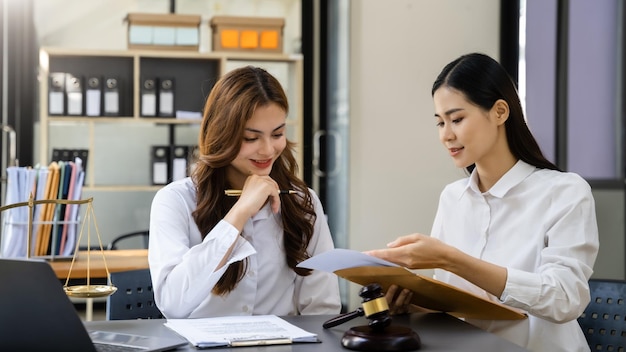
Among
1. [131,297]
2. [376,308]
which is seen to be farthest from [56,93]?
[376,308]

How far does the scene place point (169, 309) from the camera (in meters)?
1.87

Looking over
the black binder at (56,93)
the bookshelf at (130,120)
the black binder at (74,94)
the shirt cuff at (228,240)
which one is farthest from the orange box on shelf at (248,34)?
the shirt cuff at (228,240)

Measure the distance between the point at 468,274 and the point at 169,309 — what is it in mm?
682

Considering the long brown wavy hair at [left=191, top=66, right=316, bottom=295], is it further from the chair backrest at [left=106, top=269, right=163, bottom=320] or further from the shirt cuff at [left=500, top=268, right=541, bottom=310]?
the shirt cuff at [left=500, top=268, right=541, bottom=310]

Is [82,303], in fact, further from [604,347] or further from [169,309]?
[604,347]

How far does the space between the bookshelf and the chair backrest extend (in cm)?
335

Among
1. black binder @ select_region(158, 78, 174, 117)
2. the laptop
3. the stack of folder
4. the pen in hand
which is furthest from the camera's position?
black binder @ select_region(158, 78, 174, 117)

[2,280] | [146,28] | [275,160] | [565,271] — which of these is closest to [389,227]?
[146,28]

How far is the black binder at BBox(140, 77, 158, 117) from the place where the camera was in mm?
5414

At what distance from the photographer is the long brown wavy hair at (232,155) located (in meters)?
2.04

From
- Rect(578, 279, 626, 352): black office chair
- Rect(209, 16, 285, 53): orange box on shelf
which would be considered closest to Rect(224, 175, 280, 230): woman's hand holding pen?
Rect(578, 279, 626, 352): black office chair

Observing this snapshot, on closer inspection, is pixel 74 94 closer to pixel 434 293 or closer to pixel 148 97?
pixel 148 97

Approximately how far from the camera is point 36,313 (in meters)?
1.27

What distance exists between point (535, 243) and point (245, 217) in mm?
695
